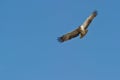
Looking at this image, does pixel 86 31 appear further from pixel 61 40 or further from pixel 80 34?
pixel 61 40

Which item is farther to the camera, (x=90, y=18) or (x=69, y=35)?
(x=69, y=35)

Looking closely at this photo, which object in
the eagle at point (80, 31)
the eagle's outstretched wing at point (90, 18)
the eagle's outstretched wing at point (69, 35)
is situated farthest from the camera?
the eagle's outstretched wing at point (69, 35)

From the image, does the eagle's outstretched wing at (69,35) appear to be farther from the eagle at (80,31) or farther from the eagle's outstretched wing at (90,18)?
the eagle's outstretched wing at (90,18)

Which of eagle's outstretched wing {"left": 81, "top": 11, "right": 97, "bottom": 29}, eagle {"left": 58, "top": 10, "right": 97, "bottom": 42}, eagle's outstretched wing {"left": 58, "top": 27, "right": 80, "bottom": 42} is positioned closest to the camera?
eagle {"left": 58, "top": 10, "right": 97, "bottom": 42}

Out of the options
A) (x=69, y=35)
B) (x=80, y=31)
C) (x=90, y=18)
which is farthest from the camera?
(x=69, y=35)

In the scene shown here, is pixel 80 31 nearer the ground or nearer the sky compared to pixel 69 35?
nearer the ground

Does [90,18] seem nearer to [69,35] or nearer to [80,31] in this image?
[80,31]

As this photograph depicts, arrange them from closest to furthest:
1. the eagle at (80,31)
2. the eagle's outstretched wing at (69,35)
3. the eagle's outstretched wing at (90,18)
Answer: the eagle at (80,31) → the eagle's outstretched wing at (90,18) → the eagle's outstretched wing at (69,35)

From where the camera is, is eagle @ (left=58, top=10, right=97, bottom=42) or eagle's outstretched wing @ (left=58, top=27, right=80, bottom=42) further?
eagle's outstretched wing @ (left=58, top=27, right=80, bottom=42)

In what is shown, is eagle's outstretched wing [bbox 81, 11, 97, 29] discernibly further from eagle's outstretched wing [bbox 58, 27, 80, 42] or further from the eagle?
eagle's outstretched wing [bbox 58, 27, 80, 42]

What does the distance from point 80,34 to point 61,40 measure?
3145 mm

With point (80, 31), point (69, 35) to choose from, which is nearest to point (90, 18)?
point (80, 31)

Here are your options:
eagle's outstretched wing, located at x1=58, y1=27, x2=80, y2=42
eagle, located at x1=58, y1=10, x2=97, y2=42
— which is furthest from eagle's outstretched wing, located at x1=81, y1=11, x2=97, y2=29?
eagle's outstretched wing, located at x1=58, y1=27, x2=80, y2=42

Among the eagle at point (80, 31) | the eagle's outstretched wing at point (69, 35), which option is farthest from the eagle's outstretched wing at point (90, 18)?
the eagle's outstretched wing at point (69, 35)
